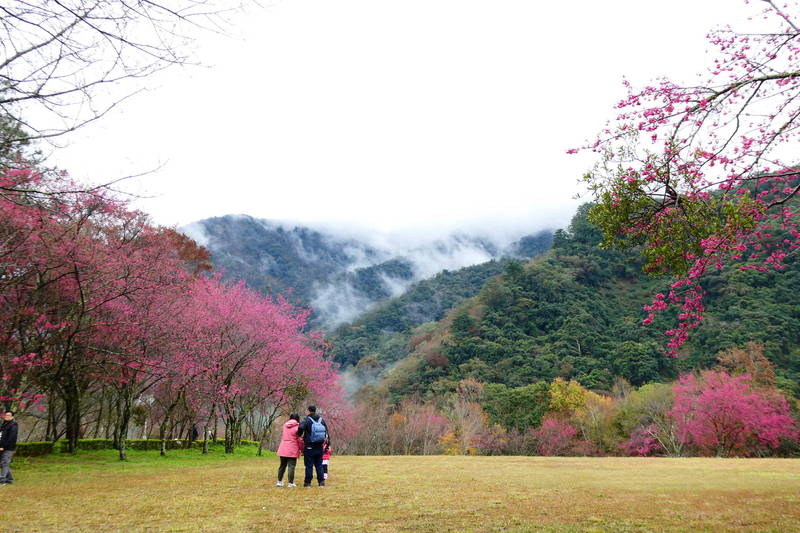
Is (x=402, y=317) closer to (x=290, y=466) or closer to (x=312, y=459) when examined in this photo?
(x=290, y=466)

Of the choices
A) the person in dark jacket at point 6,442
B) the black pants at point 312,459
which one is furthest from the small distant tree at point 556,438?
the person in dark jacket at point 6,442

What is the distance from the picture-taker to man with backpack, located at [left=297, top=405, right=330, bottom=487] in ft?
31.3

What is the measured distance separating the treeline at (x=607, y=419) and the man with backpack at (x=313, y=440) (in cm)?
3132

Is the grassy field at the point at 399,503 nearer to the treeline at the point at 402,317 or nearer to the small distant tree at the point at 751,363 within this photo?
the small distant tree at the point at 751,363

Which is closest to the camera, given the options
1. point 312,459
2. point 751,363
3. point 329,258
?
point 312,459

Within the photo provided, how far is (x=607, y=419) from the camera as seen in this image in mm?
38438

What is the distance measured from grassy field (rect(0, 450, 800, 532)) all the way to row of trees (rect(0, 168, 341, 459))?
3325 mm

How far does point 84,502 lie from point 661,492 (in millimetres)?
10338

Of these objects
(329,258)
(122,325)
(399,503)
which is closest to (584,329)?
(122,325)

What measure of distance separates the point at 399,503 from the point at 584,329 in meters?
52.3

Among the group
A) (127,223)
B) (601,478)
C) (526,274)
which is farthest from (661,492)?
(526,274)

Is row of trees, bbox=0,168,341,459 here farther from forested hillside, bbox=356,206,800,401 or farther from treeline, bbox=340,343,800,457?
forested hillside, bbox=356,206,800,401

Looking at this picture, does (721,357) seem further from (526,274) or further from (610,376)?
(526,274)

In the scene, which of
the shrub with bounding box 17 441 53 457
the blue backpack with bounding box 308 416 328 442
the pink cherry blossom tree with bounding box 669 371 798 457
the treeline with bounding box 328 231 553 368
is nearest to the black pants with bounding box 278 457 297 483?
the blue backpack with bounding box 308 416 328 442
